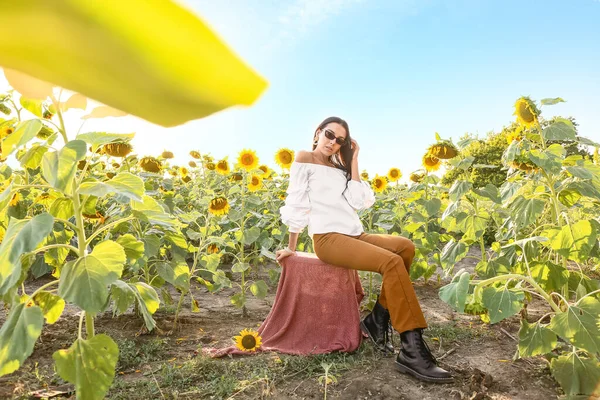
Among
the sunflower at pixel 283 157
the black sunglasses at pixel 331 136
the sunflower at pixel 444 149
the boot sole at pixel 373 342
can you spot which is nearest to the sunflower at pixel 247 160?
the sunflower at pixel 283 157

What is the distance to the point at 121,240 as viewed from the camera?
83.8 inches

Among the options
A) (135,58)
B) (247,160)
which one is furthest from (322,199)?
(135,58)

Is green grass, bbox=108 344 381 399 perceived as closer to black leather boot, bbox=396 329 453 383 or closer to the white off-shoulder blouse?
black leather boot, bbox=396 329 453 383

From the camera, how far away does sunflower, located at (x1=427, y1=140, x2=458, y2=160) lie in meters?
3.15

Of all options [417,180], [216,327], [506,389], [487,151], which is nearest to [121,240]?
[216,327]

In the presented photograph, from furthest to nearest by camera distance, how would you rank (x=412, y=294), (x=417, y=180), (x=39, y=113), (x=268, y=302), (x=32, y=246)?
1. (x=417, y=180)
2. (x=268, y=302)
3. (x=412, y=294)
4. (x=39, y=113)
5. (x=32, y=246)

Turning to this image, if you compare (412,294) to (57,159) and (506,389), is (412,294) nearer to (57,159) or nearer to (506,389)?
(506,389)

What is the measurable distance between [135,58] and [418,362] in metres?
2.53

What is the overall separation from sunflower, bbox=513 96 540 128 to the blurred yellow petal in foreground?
107 inches

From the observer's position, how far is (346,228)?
119 inches

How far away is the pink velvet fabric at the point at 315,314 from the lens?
296 centimetres

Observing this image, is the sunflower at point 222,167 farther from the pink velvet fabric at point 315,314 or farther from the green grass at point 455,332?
the green grass at point 455,332

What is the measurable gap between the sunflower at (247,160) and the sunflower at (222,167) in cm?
26

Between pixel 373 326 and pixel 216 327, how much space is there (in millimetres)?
1213
